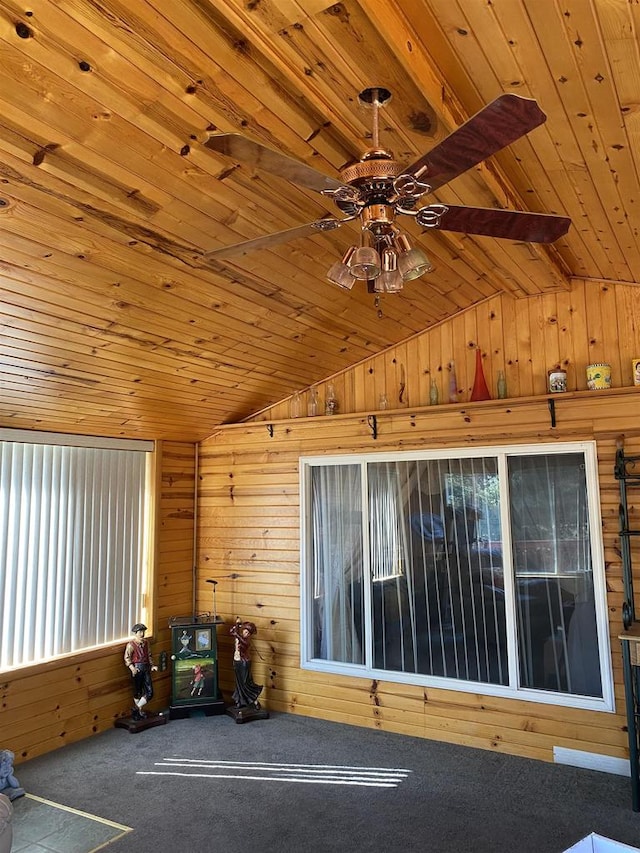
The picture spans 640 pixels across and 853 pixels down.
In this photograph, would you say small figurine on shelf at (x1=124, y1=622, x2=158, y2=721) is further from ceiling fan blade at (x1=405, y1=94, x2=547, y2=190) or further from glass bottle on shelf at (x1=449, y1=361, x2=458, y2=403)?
ceiling fan blade at (x1=405, y1=94, x2=547, y2=190)

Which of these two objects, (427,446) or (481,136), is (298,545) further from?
(481,136)

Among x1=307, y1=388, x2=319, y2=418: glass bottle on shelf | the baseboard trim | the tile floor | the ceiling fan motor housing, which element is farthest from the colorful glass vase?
the tile floor

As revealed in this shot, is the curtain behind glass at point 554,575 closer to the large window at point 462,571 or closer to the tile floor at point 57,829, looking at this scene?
the large window at point 462,571

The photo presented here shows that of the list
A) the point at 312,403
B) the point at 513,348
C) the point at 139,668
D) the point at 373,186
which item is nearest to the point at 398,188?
the point at 373,186

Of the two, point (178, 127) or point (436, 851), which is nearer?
point (178, 127)

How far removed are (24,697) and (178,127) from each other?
365 cm

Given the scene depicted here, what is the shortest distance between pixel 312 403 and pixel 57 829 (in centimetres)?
315

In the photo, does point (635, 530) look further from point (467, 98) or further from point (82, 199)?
point (82, 199)

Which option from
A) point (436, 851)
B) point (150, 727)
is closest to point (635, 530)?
point (436, 851)

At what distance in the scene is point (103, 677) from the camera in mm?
4520

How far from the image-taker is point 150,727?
176 inches

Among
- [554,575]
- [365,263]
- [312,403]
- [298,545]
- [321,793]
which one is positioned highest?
[312,403]

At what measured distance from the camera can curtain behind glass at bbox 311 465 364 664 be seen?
4.64 meters

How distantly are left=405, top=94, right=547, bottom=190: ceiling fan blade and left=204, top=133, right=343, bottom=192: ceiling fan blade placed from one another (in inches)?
9.4
